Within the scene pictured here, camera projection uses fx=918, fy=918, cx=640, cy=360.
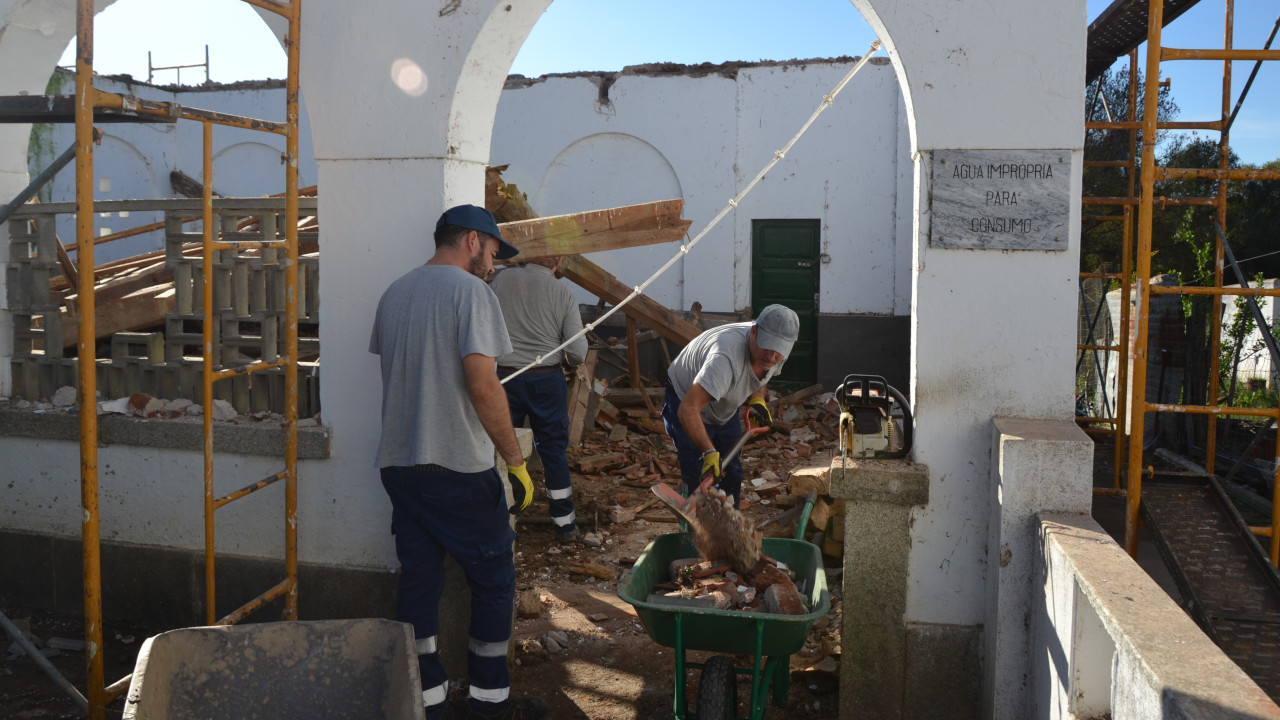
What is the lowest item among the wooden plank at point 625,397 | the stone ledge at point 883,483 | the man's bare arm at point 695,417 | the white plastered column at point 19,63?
the wooden plank at point 625,397

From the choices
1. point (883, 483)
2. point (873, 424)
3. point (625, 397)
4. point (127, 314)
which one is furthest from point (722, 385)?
point (625, 397)

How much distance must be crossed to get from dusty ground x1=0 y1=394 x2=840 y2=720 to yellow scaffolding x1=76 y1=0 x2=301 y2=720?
1067 millimetres

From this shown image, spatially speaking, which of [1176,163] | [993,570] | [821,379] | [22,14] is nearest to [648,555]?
[993,570]

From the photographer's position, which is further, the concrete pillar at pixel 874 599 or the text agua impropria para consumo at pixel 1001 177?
the concrete pillar at pixel 874 599

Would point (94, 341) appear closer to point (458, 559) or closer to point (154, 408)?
point (458, 559)

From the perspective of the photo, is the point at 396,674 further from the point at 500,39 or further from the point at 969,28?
the point at 969,28

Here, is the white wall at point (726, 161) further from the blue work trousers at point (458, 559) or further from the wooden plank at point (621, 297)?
the blue work trousers at point (458, 559)

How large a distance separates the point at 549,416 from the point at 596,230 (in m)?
1.96

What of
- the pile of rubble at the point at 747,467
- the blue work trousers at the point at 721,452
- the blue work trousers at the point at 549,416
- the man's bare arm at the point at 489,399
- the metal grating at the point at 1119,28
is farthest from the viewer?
the pile of rubble at the point at 747,467

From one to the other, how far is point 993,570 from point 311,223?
5938 millimetres

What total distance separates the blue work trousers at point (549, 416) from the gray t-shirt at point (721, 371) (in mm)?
991

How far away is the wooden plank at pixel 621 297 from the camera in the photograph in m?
8.46

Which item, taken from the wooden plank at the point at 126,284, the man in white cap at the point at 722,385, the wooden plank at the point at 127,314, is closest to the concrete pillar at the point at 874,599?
the man in white cap at the point at 722,385

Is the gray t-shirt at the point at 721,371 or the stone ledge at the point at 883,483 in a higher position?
the gray t-shirt at the point at 721,371
